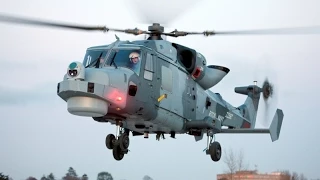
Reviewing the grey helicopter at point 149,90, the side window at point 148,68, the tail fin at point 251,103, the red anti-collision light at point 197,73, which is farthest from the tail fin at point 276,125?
the side window at point 148,68

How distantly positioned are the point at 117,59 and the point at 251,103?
8778mm

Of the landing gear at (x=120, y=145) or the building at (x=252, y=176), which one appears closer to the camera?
the landing gear at (x=120, y=145)

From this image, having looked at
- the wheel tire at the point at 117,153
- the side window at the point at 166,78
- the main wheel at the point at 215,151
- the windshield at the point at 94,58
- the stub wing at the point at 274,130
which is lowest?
the wheel tire at the point at 117,153

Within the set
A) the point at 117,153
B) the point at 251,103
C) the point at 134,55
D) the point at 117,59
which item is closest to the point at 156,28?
the point at 134,55

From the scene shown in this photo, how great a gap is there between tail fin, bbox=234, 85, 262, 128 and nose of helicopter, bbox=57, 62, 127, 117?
872 centimetres

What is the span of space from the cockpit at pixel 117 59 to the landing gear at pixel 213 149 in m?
4.00

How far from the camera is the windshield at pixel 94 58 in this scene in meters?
17.2

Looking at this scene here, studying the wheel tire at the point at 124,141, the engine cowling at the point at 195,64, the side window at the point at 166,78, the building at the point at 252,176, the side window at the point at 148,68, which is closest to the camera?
the side window at the point at 148,68

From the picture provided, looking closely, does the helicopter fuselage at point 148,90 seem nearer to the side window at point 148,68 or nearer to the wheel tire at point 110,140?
the side window at point 148,68

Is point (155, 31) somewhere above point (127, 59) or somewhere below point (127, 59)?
above

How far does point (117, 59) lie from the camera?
56.5ft

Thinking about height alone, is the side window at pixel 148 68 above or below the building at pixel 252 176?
above

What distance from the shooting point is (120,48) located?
17422 mm

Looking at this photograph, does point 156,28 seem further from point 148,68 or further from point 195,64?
point 148,68
